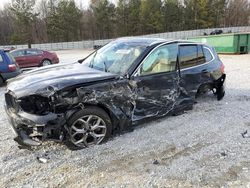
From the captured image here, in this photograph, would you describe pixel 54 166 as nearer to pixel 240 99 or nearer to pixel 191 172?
pixel 191 172

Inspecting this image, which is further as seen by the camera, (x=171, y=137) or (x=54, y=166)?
(x=171, y=137)

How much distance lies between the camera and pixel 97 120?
3.37m

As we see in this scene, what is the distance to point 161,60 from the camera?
13.3 ft

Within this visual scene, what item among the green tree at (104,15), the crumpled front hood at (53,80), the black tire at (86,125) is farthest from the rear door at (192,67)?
the green tree at (104,15)

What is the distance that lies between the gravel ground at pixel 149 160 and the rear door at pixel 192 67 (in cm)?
70

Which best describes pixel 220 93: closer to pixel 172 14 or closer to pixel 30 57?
pixel 30 57

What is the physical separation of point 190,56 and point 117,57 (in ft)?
5.01

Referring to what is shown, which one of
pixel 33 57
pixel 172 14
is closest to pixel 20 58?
pixel 33 57

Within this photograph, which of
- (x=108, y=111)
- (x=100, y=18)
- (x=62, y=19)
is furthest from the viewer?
(x=100, y=18)

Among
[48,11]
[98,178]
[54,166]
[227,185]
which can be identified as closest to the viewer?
[227,185]

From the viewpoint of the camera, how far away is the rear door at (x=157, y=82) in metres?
3.74

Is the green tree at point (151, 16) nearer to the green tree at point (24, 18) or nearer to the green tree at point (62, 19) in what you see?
the green tree at point (62, 19)

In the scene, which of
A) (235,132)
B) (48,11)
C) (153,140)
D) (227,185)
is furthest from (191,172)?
(48,11)

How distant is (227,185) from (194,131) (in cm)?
139
